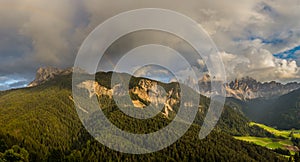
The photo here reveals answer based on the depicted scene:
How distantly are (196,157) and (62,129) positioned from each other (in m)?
98.3

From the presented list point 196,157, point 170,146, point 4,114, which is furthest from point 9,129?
point 196,157

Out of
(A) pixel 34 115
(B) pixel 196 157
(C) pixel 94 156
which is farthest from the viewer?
(A) pixel 34 115

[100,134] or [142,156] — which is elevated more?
[100,134]

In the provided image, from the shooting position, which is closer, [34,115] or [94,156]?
[94,156]

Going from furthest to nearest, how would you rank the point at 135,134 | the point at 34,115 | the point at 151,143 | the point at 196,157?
the point at 34,115 < the point at 135,134 < the point at 151,143 < the point at 196,157

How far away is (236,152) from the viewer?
161 metres

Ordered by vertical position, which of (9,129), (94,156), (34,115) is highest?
(34,115)

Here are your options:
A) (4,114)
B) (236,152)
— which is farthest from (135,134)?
(4,114)

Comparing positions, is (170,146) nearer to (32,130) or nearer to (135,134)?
(135,134)

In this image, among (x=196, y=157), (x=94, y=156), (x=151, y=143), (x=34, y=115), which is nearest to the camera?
(x=94, y=156)

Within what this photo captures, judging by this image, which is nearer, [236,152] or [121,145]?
[121,145]

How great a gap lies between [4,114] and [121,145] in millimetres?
101238

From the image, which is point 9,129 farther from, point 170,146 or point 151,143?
point 170,146

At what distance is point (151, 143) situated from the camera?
159 metres
